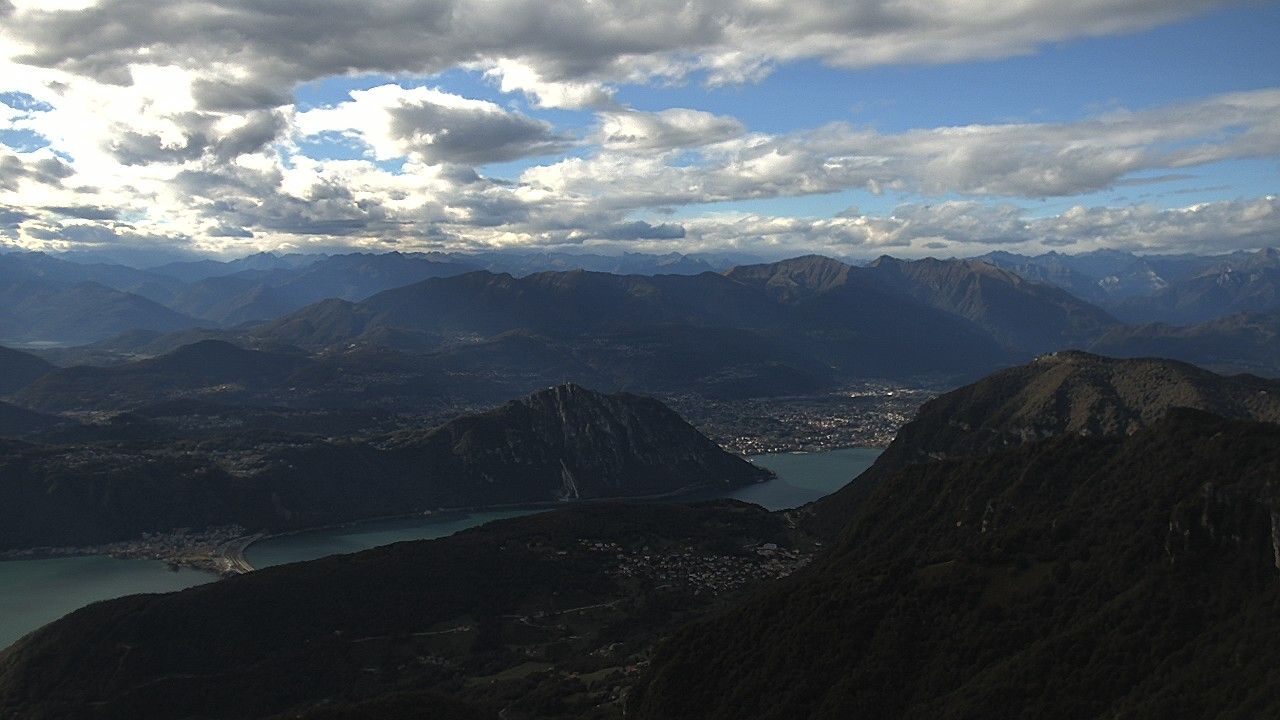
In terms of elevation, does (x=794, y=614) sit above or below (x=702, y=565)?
above

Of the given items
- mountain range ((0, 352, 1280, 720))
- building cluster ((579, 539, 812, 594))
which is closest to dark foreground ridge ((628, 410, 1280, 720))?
mountain range ((0, 352, 1280, 720))

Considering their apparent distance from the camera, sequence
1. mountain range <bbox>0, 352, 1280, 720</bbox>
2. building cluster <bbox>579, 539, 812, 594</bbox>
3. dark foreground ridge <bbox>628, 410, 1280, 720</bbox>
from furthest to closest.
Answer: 1. building cluster <bbox>579, 539, 812, 594</bbox>
2. mountain range <bbox>0, 352, 1280, 720</bbox>
3. dark foreground ridge <bbox>628, 410, 1280, 720</bbox>

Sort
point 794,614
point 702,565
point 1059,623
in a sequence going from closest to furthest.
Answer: point 1059,623
point 794,614
point 702,565

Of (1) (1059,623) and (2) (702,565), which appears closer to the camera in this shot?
(1) (1059,623)

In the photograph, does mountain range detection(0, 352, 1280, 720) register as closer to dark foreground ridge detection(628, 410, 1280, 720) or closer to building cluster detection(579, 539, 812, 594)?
dark foreground ridge detection(628, 410, 1280, 720)

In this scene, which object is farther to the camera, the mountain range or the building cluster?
the building cluster

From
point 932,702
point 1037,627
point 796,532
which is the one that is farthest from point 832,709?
point 796,532

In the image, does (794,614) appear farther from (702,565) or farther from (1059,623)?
(702,565)

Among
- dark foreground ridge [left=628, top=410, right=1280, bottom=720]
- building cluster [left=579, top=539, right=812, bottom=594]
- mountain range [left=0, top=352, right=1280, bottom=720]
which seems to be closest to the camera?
dark foreground ridge [left=628, top=410, right=1280, bottom=720]

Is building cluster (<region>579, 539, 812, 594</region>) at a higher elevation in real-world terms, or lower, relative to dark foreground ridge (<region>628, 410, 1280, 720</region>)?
lower

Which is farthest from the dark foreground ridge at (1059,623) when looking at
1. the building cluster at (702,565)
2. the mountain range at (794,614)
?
the building cluster at (702,565)

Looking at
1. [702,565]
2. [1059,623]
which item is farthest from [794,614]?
[702,565]
